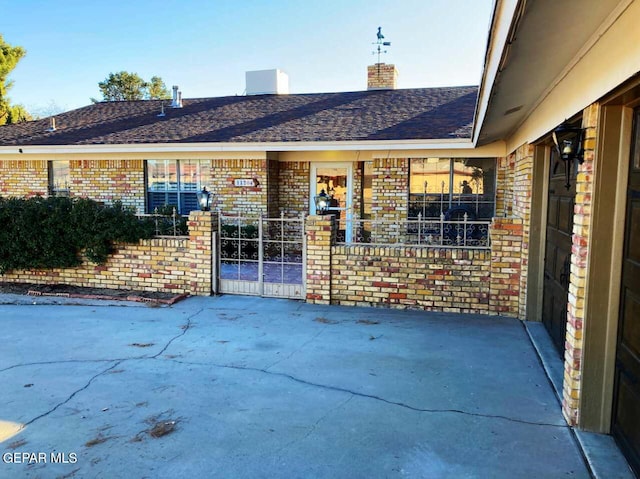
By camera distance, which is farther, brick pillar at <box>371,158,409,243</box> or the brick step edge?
brick pillar at <box>371,158,409,243</box>

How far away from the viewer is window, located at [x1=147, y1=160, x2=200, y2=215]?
41.3 feet

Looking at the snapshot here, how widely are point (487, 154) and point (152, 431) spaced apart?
8906 mm

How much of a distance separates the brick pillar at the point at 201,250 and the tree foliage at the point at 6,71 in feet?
62.6

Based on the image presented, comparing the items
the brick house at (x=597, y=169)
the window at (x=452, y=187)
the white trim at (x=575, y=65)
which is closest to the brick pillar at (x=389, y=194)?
the window at (x=452, y=187)

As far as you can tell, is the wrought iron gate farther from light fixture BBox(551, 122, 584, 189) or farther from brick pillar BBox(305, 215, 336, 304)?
light fixture BBox(551, 122, 584, 189)

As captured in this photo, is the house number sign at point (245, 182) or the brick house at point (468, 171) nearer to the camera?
the brick house at point (468, 171)

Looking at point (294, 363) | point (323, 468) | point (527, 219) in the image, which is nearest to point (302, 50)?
point (527, 219)

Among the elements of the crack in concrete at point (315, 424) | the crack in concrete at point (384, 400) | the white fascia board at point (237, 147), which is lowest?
the crack in concrete at point (315, 424)

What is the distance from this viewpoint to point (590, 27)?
3123 mm

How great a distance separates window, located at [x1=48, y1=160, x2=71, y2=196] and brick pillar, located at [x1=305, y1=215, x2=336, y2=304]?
28.2ft

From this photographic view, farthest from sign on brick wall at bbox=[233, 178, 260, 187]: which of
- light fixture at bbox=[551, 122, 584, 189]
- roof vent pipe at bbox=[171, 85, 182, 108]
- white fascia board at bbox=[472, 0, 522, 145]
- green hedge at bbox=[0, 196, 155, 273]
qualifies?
light fixture at bbox=[551, 122, 584, 189]

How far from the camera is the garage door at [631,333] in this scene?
318 cm

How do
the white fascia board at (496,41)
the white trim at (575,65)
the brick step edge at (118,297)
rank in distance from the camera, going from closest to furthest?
the white fascia board at (496,41), the white trim at (575,65), the brick step edge at (118,297)

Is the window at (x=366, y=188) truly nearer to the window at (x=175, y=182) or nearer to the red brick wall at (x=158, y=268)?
the window at (x=175, y=182)
